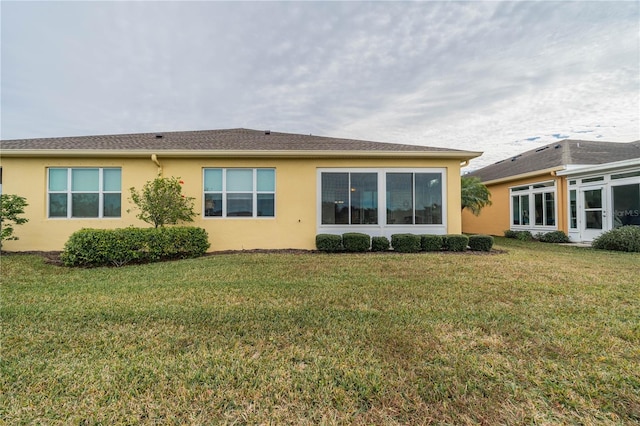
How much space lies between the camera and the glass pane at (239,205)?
927cm

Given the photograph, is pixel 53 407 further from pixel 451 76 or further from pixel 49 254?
pixel 451 76

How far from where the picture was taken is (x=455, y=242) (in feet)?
28.8

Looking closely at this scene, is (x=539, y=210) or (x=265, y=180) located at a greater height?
(x=265, y=180)

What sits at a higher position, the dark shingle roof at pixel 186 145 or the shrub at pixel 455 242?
the dark shingle roof at pixel 186 145

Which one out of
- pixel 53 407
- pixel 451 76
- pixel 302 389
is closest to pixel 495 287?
pixel 302 389

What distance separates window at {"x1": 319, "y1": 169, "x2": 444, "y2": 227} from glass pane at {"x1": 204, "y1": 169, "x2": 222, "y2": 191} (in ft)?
11.3

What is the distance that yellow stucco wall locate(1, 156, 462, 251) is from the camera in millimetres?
8680

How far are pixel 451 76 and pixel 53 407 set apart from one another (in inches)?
593

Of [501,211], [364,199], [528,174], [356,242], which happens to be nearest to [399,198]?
[364,199]

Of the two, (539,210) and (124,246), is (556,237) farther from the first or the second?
(124,246)

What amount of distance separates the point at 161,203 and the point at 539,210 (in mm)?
16774

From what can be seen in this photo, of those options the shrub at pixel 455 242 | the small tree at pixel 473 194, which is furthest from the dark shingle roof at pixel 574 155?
the shrub at pixel 455 242

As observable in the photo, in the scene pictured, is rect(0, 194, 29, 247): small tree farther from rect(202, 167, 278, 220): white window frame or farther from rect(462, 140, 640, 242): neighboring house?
rect(462, 140, 640, 242): neighboring house

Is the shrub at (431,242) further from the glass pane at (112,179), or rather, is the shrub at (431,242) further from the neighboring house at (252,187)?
the glass pane at (112,179)
